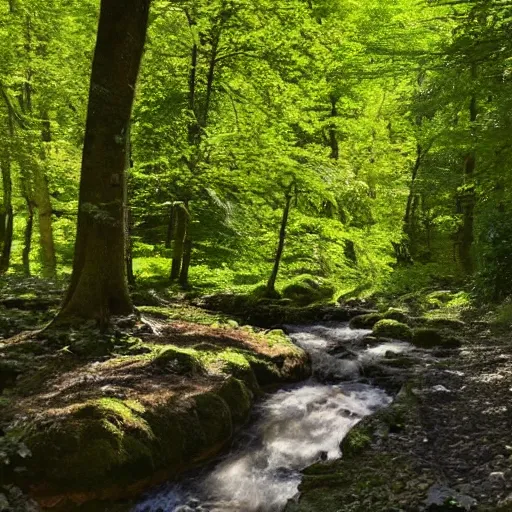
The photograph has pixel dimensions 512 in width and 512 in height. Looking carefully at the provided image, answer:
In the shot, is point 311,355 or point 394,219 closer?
point 311,355

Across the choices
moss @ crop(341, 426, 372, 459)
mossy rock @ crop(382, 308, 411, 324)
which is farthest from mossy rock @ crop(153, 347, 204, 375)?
mossy rock @ crop(382, 308, 411, 324)

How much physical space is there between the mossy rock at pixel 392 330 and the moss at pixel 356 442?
4.90m

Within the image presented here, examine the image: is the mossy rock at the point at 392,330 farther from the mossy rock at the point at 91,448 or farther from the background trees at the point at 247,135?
the mossy rock at the point at 91,448

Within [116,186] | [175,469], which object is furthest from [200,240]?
[175,469]

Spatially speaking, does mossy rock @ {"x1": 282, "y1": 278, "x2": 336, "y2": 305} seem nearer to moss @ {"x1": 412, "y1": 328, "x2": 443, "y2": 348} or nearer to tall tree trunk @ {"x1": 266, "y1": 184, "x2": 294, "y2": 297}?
tall tree trunk @ {"x1": 266, "y1": 184, "x2": 294, "y2": 297}

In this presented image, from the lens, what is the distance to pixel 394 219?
24.5 metres

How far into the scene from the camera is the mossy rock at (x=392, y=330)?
979 centimetres

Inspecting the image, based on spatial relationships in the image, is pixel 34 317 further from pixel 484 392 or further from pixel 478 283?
pixel 478 283

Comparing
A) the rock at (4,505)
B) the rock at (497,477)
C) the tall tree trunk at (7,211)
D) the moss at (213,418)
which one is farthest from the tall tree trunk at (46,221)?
the rock at (497,477)

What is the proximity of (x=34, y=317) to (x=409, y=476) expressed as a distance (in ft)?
21.6

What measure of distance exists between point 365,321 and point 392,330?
54.4 inches

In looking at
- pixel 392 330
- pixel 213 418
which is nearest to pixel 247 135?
pixel 392 330

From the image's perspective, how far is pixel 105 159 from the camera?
268 inches

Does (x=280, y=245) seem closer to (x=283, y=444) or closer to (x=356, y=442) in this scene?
(x=283, y=444)
